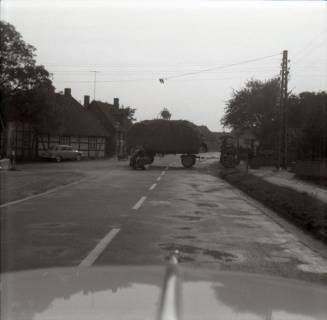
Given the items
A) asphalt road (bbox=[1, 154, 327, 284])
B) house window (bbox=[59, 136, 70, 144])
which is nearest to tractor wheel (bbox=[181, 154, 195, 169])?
house window (bbox=[59, 136, 70, 144])

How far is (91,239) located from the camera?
31.2 ft

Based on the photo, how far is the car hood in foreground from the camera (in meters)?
2.97

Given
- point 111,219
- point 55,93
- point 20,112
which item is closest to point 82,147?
point 55,93

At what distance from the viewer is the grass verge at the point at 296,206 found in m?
11.4

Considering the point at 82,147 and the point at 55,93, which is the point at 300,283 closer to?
the point at 55,93

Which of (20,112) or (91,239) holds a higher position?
(20,112)

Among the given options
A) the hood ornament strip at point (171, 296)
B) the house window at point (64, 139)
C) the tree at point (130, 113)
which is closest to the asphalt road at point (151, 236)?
the hood ornament strip at point (171, 296)

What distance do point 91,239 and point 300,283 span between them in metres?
6.07

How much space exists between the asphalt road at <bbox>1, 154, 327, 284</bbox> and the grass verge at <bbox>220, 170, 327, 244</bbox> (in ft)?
1.38

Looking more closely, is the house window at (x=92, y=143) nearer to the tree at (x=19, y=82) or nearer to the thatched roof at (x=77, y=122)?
the thatched roof at (x=77, y=122)

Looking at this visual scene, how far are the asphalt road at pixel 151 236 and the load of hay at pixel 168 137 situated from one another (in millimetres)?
26177

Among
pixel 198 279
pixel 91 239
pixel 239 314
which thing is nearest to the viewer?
pixel 239 314

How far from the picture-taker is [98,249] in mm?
8586

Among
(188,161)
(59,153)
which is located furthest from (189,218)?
(59,153)
